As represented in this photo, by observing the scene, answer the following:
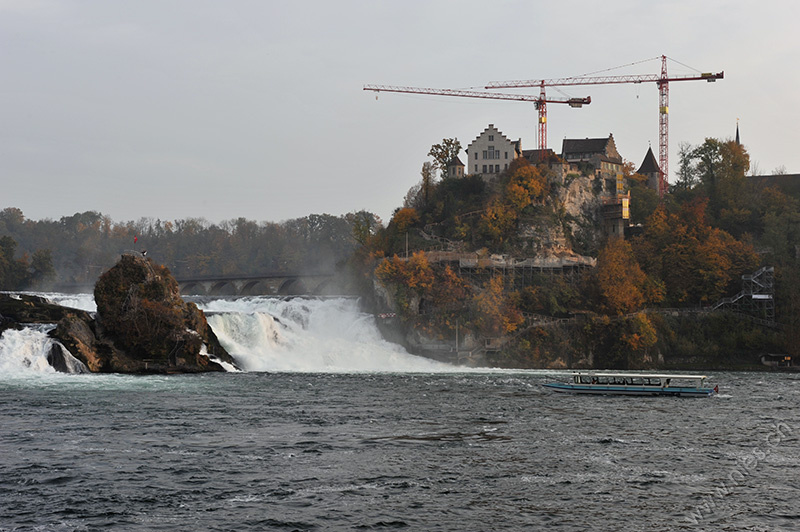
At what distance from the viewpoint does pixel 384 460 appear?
141ft

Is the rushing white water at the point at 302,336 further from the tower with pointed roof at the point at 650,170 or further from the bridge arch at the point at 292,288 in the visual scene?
Answer: the tower with pointed roof at the point at 650,170

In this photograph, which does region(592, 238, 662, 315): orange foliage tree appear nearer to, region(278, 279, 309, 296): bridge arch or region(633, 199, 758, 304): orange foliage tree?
region(633, 199, 758, 304): orange foliage tree

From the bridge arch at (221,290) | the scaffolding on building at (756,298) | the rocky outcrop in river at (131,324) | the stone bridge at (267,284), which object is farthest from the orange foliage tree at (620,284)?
the bridge arch at (221,290)

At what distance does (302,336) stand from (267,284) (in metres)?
73.6

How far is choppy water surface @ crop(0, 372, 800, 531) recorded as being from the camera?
33.2 metres

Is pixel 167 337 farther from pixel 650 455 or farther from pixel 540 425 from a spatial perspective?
pixel 650 455

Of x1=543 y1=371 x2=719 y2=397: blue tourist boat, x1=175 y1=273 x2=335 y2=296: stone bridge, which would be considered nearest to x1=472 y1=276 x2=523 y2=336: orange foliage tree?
x1=543 y1=371 x2=719 y2=397: blue tourist boat

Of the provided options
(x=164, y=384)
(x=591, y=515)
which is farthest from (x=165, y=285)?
(x=591, y=515)

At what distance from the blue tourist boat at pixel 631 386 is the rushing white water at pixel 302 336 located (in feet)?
92.7

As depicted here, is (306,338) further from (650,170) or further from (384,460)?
(650,170)

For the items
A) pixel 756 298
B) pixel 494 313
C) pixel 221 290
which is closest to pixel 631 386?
pixel 494 313

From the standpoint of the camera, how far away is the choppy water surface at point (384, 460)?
109 feet

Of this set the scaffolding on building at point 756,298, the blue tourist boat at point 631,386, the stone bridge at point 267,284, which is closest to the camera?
the blue tourist boat at point 631,386

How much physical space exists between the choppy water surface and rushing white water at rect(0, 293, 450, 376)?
26.2m
